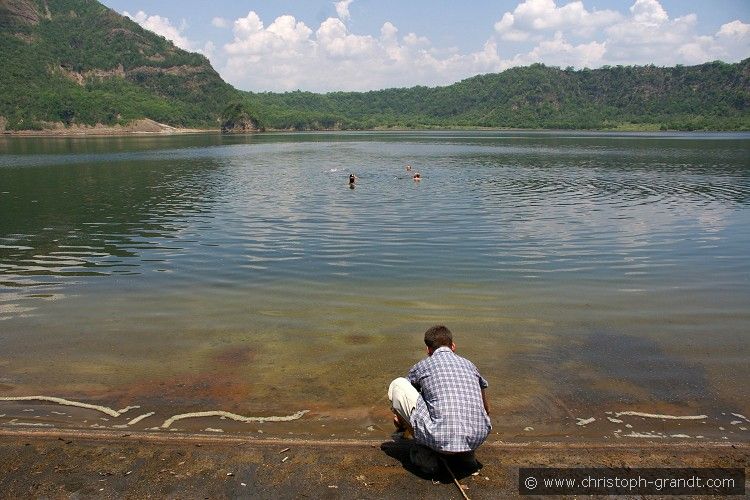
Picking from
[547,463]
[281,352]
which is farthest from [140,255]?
[547,463]

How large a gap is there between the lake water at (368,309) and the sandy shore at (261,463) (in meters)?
0.83

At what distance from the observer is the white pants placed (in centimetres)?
711

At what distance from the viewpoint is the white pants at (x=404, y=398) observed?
23.3ft

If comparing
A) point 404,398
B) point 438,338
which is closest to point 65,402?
point 404,398

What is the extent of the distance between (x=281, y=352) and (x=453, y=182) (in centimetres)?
3530

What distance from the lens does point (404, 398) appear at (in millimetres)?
7188

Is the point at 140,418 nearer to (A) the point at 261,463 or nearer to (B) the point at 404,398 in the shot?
A: (A) the point at 261,463

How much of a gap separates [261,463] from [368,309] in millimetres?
7556

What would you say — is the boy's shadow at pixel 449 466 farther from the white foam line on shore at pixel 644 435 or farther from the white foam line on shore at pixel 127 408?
the white foam line on shore at pixel 127 408

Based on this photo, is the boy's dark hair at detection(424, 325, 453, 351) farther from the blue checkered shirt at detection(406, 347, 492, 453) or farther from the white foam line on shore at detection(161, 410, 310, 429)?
the white foam line on shore at detection(161, 410, 310, 429)

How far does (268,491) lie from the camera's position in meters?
6.49

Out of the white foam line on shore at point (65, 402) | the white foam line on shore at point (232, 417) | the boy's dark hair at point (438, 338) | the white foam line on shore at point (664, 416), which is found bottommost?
the white foam line on shore at point (65, 402)

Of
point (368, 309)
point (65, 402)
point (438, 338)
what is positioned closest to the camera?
point (438, 338)

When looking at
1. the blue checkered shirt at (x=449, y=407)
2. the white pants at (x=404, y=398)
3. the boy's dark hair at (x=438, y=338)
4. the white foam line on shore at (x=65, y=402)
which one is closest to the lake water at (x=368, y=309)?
the white foam line on shore at (x=65, y=402)
